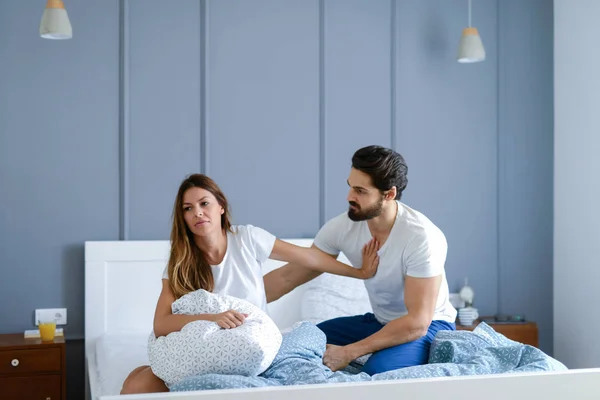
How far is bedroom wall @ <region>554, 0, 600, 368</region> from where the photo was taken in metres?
3.87

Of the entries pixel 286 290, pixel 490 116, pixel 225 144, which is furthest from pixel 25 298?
pixel 490 116

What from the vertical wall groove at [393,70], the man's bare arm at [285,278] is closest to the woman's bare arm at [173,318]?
the man's bare arm at [285,278]

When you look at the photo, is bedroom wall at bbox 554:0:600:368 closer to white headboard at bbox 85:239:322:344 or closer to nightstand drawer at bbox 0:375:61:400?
white headboard at bbox 85:239:322:344

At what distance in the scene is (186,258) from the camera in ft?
7.61

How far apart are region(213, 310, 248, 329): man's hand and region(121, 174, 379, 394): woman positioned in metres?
0.21

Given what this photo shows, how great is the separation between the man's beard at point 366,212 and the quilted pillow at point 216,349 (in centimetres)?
59

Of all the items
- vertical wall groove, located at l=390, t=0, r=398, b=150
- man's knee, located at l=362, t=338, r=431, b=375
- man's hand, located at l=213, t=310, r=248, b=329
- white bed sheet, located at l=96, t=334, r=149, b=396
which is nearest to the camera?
man's hand, located at l=213, t=310, r=248, b=329

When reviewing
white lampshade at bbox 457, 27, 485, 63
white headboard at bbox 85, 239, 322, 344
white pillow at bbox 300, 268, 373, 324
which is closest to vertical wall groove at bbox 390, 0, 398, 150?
white lampshade at bbox 457, 27, 485, 63

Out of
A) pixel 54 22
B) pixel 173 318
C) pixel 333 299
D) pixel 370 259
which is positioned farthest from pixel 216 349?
pixel 54 22

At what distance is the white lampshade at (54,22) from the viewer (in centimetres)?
326

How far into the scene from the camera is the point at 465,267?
161 inches

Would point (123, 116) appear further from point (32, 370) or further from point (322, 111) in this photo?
point (32, 370)

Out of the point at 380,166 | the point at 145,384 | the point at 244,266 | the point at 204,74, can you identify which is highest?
the point at 204,74

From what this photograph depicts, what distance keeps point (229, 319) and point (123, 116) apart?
190 centimetres
